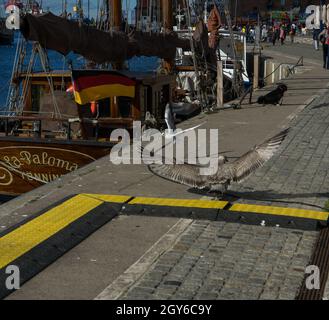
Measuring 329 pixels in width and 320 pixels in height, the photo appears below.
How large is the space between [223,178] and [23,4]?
10347mm

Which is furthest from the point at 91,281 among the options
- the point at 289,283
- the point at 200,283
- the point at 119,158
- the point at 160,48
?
the point at 160,48

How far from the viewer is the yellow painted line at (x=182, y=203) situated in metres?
8.80

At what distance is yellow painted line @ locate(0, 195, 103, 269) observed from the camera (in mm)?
7234

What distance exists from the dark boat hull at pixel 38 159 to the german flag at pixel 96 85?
1.05m

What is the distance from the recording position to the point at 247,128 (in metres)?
15.6

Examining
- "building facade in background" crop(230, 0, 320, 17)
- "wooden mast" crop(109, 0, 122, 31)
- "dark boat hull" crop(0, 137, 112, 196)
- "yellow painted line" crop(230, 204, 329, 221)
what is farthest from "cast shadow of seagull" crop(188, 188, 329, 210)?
"building facade in background" crop(230, 0, 320, 17)

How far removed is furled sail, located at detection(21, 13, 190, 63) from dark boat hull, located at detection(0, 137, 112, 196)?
195 cm

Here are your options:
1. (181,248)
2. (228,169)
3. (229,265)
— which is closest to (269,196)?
(228,169)

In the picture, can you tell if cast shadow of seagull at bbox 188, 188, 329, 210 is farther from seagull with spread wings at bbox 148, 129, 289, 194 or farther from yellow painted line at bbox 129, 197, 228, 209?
seagull with spread wings at bbox 148, 129, 289, 194

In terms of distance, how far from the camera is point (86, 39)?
49.5 feet

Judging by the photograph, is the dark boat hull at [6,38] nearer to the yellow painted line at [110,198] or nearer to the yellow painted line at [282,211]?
the yellow painted line at [110,198]

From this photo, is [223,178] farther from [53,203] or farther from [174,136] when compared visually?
[174,136]

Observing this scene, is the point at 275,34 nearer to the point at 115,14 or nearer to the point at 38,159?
the point at 115,14

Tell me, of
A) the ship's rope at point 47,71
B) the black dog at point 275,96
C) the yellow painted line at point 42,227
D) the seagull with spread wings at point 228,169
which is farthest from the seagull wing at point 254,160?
the black dog at point 275,96
